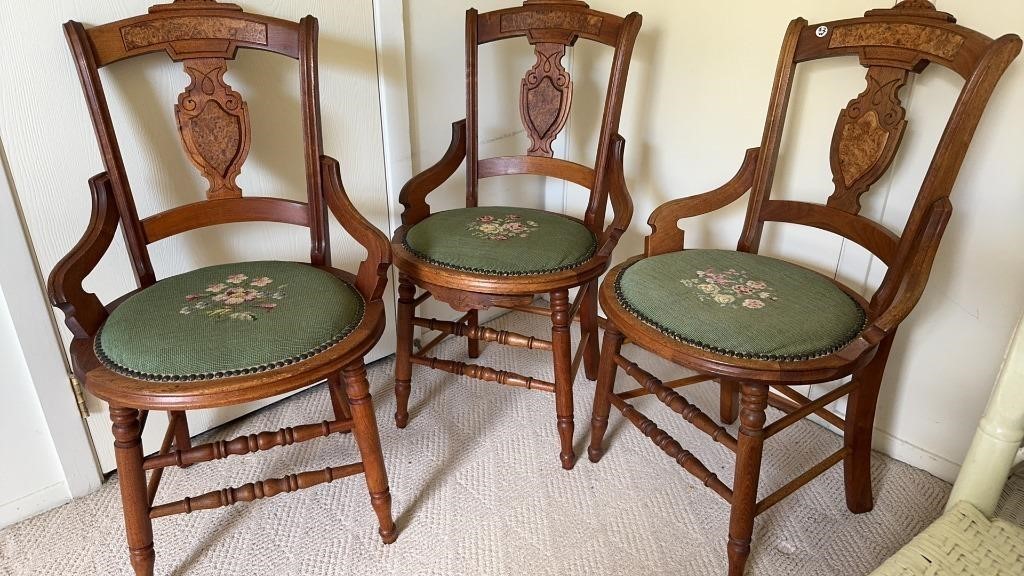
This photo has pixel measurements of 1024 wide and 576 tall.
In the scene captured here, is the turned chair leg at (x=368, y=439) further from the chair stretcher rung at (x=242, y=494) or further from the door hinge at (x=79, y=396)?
the door hinge at (x=79, y=396)

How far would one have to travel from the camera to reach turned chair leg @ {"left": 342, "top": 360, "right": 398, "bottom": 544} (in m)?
1.28

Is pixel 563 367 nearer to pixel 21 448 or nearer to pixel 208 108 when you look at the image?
pixel 208 108

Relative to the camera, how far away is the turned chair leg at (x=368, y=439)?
128 centimetres

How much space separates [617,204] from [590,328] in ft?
1.41

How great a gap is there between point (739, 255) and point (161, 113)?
4.20ft

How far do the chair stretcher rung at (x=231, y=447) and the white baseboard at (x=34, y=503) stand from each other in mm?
434

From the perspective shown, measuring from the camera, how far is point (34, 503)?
1.51 metres

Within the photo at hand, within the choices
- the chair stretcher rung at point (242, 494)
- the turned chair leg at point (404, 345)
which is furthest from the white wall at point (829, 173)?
the chair stretcher rung at point (242, 494)

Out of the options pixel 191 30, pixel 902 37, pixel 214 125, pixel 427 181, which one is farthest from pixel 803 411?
pixel 191 30

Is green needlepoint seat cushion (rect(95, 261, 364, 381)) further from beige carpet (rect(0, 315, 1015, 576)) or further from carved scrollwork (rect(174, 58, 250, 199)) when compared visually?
beige carpet (rect(0, 315, 1015, 576))

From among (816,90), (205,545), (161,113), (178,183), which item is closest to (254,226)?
(178,183)

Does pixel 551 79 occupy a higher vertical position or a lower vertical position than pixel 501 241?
higher

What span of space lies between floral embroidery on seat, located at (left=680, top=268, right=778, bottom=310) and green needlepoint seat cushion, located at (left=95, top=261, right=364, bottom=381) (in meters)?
0.67

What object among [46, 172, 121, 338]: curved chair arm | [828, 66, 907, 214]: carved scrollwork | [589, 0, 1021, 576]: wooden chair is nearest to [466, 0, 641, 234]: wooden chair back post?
[589, 0, 1021, 576]: wooden chair
